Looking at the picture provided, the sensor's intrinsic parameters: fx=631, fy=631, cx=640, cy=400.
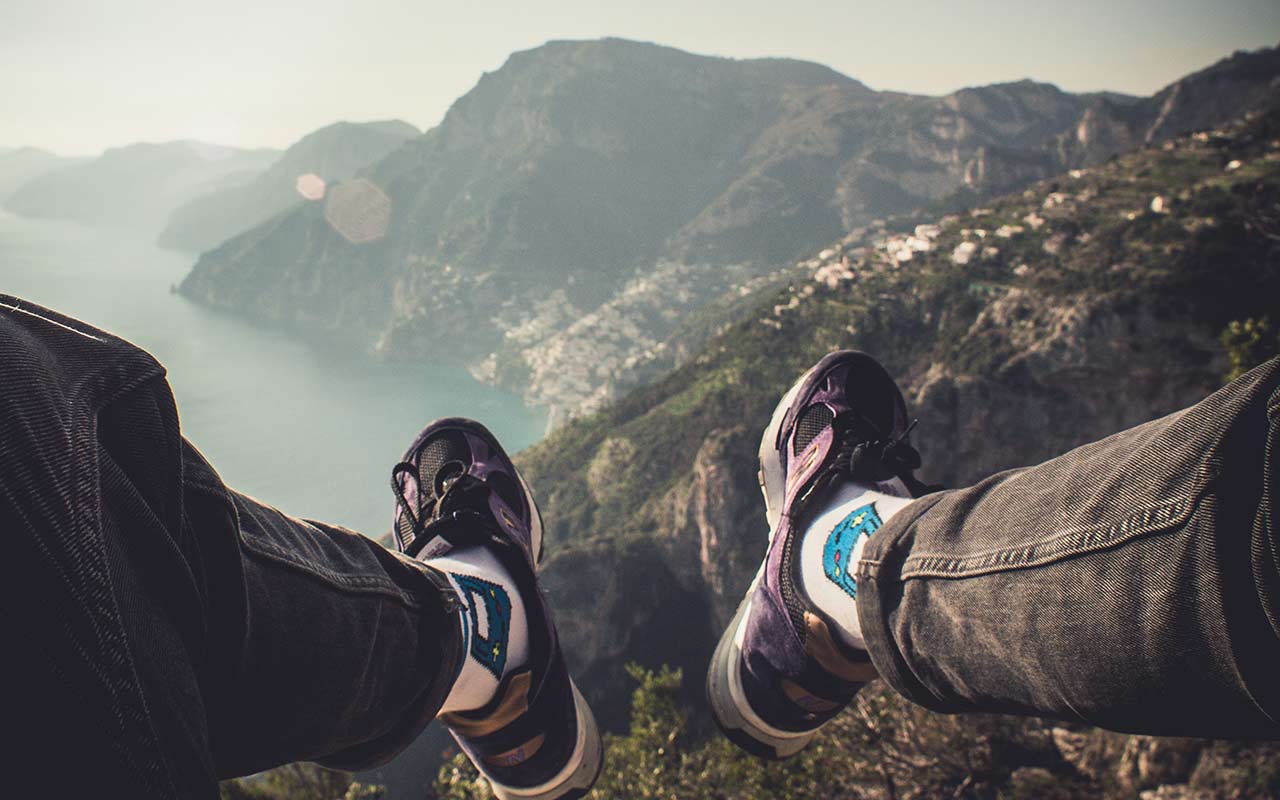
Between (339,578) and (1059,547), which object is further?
(339,578)

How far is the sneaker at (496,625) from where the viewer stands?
1968 mm

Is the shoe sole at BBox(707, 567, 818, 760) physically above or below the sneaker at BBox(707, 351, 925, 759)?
below

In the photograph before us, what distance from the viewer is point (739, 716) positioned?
101 inches

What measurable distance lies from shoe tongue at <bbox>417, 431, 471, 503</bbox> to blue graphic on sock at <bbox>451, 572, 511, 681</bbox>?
801 millimetres

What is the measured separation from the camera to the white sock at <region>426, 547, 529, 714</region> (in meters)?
1.77

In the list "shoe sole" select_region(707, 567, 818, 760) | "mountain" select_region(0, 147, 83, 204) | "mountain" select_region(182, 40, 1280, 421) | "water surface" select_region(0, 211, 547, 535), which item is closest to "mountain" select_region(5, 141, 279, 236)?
"mountain" select_region(0, 147, 83, 204)

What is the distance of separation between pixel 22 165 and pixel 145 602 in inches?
10245

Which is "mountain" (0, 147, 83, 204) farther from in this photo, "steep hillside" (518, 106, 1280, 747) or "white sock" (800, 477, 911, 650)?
"white sock" (800, 477, 911, 650)

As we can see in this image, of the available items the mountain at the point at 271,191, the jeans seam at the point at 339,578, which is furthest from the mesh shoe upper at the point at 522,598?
the mountain at the point at 271,191

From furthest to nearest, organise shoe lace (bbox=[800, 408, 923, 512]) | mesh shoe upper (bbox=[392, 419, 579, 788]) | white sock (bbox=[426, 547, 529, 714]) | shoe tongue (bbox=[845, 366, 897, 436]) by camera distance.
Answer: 1. shoe tongue (bbox=[845, 366, 897, 436])
2. shoe lace (bbox=[800, 408, 923, 512])
3. mesh shoe upper (bbox=[392, 419, 579, 788])
4. white sock (bbox=[426, 547, 529, 714])

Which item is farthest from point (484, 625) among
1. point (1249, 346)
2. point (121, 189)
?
Answer: point (121, 189)

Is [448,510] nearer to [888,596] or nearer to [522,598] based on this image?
[522,598]

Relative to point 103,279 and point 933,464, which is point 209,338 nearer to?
point 103,279

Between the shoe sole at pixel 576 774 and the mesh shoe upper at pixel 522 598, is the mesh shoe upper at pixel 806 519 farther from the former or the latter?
the mesh shoe upper at pixel 522 598
